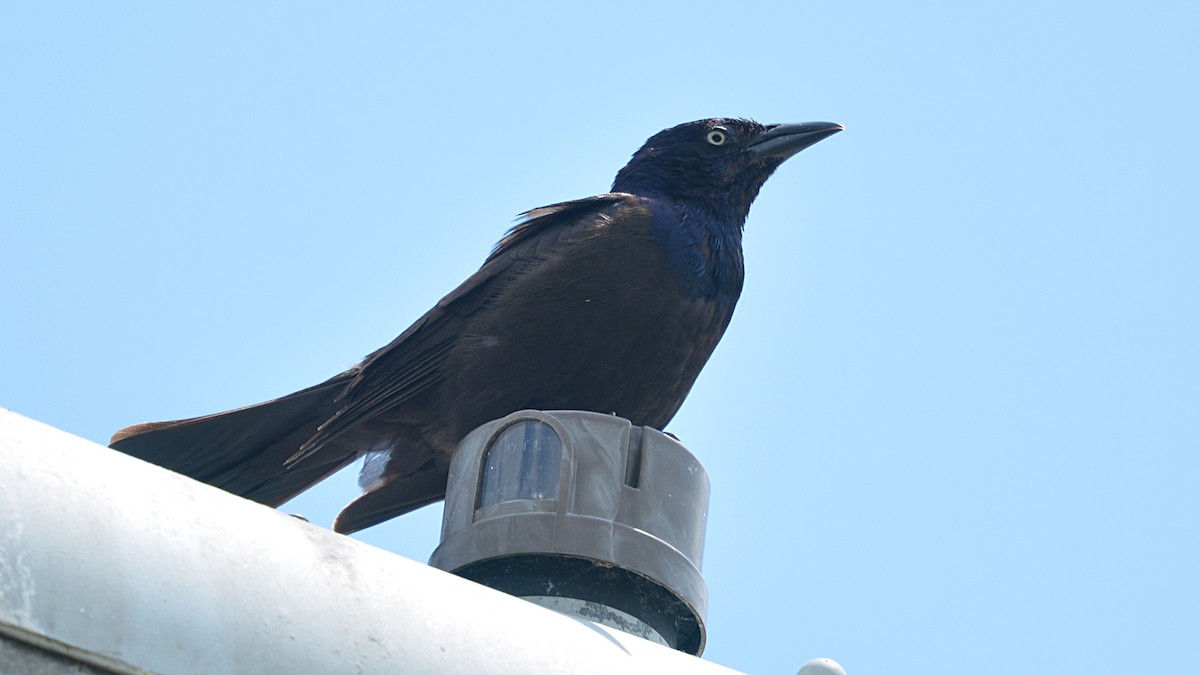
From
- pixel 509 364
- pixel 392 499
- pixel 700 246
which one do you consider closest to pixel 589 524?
pixel 509 364

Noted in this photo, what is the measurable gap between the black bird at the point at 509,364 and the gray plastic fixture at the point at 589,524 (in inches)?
76.9

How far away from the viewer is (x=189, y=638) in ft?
6.51

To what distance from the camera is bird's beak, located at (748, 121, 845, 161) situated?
6.43 m

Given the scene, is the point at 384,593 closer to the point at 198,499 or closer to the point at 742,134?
the point at 198,499

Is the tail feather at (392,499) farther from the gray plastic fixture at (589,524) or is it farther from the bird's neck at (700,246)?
the gray plastic fixture at (589,524)

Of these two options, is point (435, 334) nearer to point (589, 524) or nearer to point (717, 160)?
point (717, 160)

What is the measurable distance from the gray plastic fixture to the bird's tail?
2199 mm

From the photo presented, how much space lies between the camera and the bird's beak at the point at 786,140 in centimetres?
643

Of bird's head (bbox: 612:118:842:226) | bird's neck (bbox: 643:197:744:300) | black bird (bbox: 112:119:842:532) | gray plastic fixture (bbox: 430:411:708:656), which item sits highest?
bird's head (bbox: 612:118:842:226)

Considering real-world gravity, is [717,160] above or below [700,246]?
above

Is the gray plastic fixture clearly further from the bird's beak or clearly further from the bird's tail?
the bird's beak

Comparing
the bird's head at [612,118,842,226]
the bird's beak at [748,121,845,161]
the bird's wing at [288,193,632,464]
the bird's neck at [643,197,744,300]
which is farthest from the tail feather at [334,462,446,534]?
the bird's beak at [748,121,845,161]

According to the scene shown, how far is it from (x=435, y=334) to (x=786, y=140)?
5.80 feet

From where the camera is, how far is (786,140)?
6477 mm
